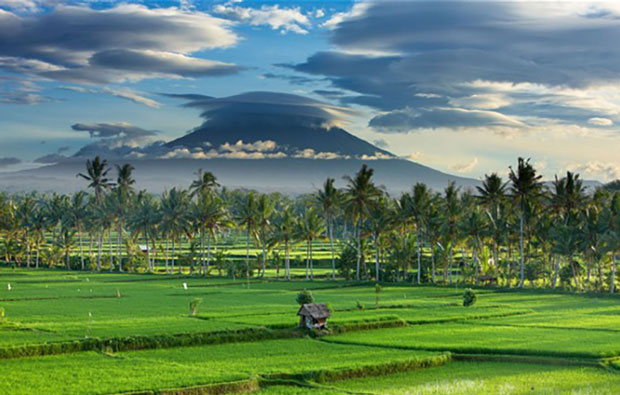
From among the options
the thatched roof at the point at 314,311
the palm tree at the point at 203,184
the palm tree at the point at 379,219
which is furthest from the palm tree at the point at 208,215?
the thatched roof at the point at 314,311

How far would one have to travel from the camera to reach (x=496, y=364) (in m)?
29.1

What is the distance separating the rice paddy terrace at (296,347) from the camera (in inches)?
960

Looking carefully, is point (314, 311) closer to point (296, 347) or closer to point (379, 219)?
point (296, 347)

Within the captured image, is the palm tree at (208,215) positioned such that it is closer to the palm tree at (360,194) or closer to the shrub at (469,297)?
the palm tree at (360,194)

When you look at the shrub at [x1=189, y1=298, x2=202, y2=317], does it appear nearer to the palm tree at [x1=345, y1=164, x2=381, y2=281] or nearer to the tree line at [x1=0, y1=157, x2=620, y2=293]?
the tree line at [x1=0, y1=157, x2=620, y2=293]

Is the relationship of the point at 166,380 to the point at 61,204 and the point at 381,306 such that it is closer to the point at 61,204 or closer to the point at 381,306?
the point at 381,306

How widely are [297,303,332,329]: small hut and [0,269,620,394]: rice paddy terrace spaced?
1.97 ft

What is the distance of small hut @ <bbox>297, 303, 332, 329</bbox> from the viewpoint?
34.2 metres

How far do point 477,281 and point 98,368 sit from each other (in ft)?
158

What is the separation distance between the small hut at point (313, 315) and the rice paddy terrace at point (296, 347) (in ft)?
1.97

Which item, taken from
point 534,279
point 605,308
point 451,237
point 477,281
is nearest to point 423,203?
point 451,237

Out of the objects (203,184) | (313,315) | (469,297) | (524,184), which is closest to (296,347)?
(313,315)

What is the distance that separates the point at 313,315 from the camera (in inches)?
1345

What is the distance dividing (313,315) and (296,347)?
3.04 m
